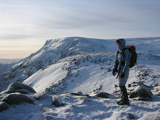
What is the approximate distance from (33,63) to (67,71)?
58.4m

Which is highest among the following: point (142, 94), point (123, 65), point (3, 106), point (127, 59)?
point (127, 59)

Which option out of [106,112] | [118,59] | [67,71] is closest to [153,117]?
[106,112]

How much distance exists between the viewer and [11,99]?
805 cm

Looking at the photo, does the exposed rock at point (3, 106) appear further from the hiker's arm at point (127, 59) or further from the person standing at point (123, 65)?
the hiker's arm at point (127, 59)

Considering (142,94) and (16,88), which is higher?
(16,88)

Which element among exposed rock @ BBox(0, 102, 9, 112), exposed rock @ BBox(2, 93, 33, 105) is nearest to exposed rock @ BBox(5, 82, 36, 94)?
exposed rock @ BBox(2, 93, 33, 105)

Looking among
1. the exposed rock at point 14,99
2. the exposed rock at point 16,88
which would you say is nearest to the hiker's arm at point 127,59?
the exposed rock at point 14,99

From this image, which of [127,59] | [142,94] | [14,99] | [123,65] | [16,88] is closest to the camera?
[127,59]

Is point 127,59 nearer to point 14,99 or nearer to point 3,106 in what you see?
point 14,99

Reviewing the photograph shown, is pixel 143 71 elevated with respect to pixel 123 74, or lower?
lower

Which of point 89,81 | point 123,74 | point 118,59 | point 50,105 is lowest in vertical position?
point 89,81

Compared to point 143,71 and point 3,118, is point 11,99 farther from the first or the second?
point 143,71

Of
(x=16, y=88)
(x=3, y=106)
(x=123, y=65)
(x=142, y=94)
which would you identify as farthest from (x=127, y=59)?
(x=16, y=88)

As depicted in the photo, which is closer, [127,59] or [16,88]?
→ [127,59]
